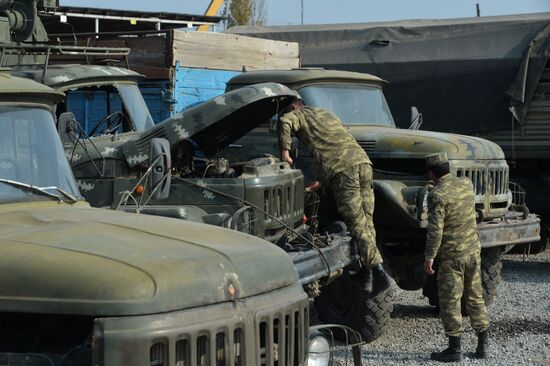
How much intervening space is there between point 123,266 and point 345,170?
15.7ft

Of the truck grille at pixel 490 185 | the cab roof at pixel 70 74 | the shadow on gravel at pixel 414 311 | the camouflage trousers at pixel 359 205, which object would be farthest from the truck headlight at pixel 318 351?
the shadow on gravel at pixel 414 311

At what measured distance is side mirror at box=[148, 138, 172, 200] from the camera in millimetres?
5637

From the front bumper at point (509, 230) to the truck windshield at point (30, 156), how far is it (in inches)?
220

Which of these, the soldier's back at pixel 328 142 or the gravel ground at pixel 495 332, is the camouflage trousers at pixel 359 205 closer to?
the soldier's back at pixel 328 142

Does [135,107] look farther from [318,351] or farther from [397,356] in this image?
[318,351]

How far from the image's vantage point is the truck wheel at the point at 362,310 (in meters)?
8.63

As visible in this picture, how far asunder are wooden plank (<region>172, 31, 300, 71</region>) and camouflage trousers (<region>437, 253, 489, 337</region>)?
4.65m

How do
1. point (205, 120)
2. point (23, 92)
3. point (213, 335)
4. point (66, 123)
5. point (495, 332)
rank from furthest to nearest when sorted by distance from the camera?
point (495, 332) < point (205, 120) < point (66, 123) < point (23, 92) < point (213, 335)

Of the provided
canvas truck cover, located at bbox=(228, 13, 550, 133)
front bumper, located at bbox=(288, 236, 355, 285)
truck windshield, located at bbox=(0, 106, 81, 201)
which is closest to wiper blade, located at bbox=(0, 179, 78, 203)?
truck windshield, located at bbox=(0, 106, 81, 201)

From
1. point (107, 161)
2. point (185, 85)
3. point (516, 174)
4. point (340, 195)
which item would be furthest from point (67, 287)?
point (516, 174)

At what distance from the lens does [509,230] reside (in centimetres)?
1027

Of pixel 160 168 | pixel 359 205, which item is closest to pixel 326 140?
pixel 359 205

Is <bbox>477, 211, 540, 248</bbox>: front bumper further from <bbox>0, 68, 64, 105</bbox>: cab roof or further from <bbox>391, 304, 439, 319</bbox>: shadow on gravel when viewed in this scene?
<bbox>0, 68, 64, 105</bbox>: cab roof

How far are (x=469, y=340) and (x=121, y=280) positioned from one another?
6.14 m
